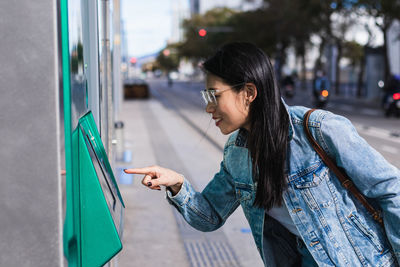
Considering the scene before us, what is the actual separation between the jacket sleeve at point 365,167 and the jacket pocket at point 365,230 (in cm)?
5

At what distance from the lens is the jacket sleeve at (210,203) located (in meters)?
1.99

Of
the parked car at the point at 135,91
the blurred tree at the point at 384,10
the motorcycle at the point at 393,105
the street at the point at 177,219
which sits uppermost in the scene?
the blurred tree at the point at 384,10

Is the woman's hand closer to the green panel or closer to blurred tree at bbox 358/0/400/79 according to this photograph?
the green panel

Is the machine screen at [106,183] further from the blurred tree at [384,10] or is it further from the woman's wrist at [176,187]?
the blurred tree at [384,10]

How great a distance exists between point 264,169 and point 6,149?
0.91 meters

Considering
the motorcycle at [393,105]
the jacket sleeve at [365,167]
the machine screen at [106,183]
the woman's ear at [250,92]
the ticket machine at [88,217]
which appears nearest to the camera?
the ticket machine at [88,217]

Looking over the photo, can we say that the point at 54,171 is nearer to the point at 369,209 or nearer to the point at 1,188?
the point at 1,188

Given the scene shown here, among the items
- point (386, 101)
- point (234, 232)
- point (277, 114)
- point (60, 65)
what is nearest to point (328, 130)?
point (277, 114)

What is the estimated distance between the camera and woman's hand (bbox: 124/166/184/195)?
5.99ft

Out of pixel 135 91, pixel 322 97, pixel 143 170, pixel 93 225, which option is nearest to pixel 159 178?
pixel 143 170

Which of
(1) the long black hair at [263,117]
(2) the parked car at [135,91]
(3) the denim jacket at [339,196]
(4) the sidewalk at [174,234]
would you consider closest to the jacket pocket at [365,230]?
(3) the denim jacket at [339,196]

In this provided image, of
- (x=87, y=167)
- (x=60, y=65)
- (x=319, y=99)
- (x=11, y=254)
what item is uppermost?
(x=60, y=65)

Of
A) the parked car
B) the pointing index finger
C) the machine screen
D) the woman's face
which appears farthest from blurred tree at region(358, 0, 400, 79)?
the machine screen

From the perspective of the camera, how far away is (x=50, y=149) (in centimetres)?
Answer: 110
